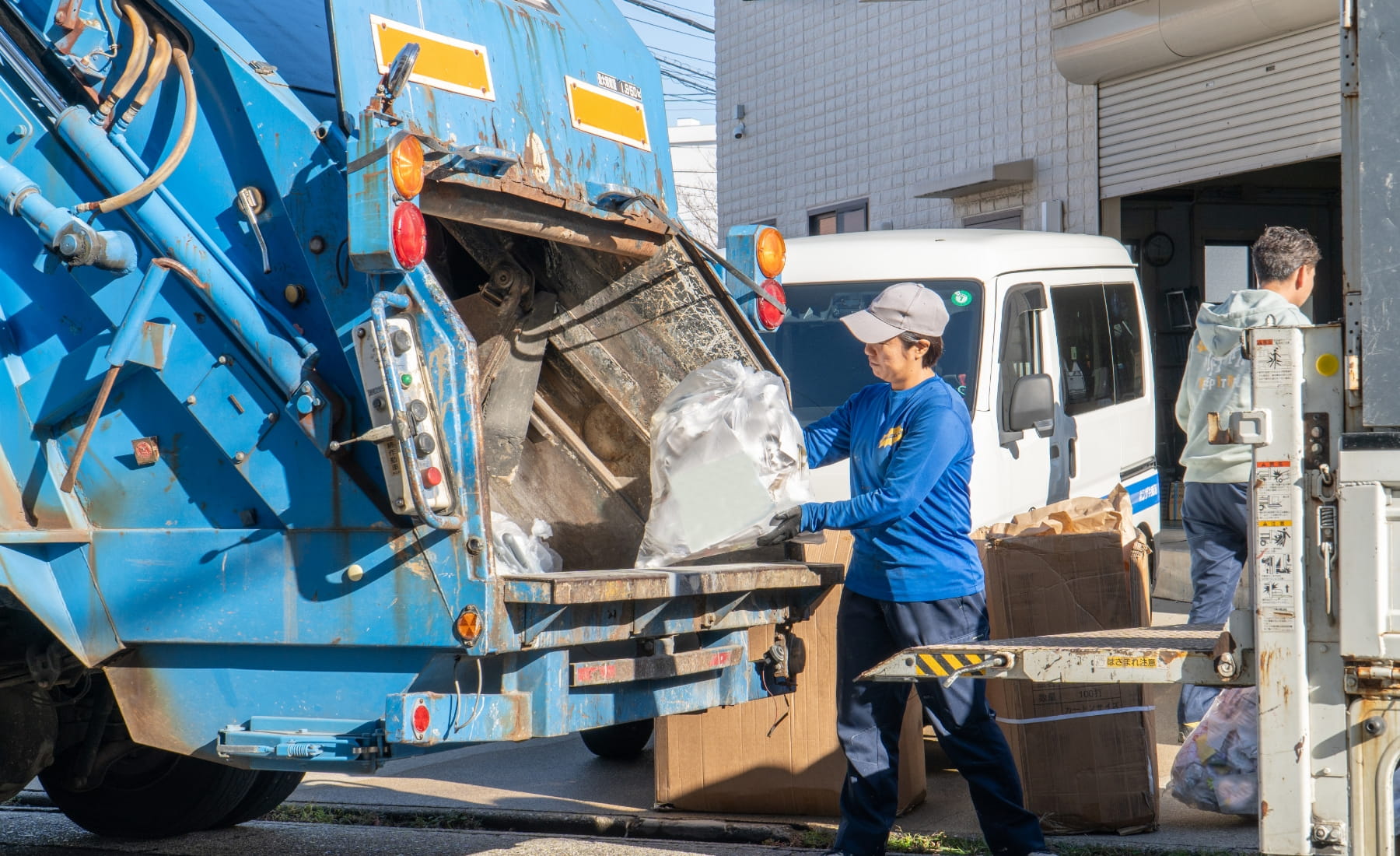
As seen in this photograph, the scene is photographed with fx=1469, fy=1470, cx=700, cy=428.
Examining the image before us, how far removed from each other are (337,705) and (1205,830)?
2692 millimetres

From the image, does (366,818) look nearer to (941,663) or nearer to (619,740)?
(619,740)

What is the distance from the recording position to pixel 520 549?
13.0 ft

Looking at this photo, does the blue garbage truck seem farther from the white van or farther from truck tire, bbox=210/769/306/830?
the white van

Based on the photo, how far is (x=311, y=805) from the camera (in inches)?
212

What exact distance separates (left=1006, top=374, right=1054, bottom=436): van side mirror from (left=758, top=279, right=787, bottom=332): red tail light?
161cm

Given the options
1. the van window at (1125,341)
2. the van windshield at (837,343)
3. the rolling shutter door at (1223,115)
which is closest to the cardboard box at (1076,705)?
the van windshield at (837,343)

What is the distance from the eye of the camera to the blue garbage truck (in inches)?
129

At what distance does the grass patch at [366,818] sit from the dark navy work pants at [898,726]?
1.56m

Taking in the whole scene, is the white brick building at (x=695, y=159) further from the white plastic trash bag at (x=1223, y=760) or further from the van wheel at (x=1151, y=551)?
the white plastic trash bag at (x=1223, y=760)

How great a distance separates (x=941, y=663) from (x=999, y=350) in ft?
10.0

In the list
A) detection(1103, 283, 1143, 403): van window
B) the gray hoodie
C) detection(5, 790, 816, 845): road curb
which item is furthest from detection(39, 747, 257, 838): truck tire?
detection(1103, 283, 1143, 403): van window

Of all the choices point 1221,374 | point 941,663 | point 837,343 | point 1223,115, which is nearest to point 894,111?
point 1223,115

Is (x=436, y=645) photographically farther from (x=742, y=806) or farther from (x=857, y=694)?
(x=742, y=806)

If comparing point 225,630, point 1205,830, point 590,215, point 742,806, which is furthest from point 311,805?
point 1205,830
